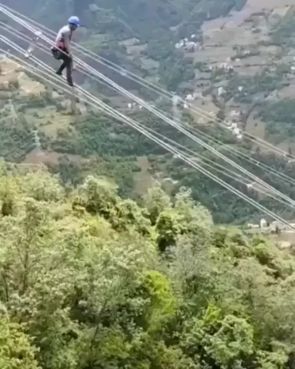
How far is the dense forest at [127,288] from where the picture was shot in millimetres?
11258

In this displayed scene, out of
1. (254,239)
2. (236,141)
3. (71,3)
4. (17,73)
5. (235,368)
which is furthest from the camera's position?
(71,3)

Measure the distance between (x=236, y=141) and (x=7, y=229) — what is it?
1700 inches

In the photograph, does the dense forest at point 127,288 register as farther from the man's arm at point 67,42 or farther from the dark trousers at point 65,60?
the man's arm at point 67,42

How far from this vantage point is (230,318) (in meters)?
15.2

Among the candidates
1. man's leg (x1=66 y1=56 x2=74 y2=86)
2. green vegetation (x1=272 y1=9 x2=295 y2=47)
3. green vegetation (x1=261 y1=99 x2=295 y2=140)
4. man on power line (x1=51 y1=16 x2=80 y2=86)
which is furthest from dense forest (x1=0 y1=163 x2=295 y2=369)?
green vegetation (x1=272 y1=9 x2=295 y2=47)

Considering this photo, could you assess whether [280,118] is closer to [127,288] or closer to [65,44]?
[65,44]

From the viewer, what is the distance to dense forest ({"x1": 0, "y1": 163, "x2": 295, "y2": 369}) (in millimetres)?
11258

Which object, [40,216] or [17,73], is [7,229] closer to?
[40,216]

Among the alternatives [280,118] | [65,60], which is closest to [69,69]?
[65,60]

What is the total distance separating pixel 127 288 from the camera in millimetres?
12703

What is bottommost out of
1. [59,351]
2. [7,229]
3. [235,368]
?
[235,368]

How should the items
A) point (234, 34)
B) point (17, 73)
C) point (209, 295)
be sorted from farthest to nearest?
point (234, 34)
point (17, 73)
point (209, 295)

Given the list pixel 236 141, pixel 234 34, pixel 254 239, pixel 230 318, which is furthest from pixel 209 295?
pixel 234 34

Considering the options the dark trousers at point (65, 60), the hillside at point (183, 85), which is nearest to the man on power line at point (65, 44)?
the dark trousers at point (65, 60)
